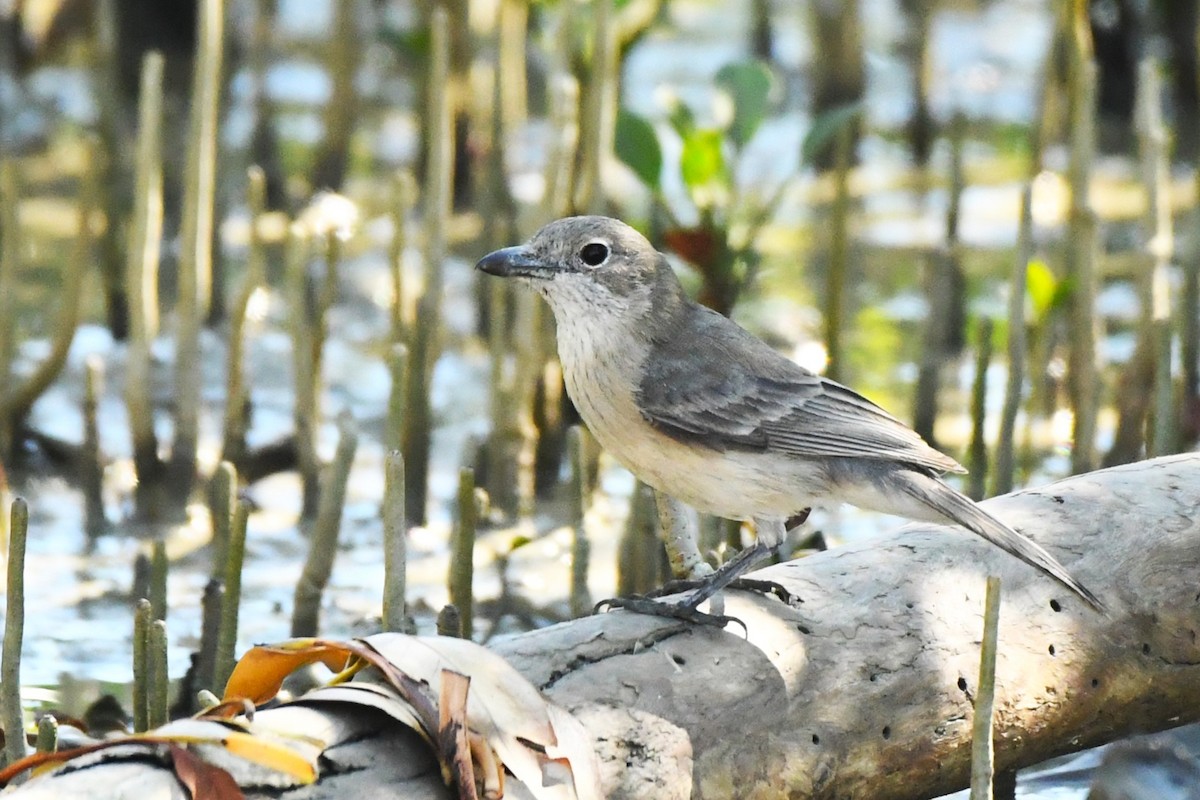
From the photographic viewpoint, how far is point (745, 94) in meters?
5.99

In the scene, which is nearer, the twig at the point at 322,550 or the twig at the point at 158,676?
the twig at the point at 158,676

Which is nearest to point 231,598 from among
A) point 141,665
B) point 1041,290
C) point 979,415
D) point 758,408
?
point 141,665

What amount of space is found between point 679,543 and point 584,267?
2.49 feet

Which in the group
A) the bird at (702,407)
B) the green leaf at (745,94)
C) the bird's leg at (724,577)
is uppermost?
the green leaf at (745,94)

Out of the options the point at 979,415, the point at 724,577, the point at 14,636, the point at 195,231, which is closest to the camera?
the point at 14,636

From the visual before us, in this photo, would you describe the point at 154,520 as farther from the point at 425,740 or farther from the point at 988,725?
the point at 988,725

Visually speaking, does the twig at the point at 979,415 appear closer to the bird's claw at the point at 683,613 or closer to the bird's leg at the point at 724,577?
the bird's leg at the point at 724,577

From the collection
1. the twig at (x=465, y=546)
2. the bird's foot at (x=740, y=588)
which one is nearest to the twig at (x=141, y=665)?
the twig at (x=465, y=546)

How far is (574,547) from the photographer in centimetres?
457

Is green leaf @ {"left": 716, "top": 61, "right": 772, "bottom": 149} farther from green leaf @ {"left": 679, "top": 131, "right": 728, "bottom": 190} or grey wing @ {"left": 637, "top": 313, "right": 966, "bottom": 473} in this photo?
grey wing @ {"left": 637, "top": 313, "right": 966, "bottom": 473}

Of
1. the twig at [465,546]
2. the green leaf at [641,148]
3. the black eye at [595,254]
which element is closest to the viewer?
the twig at [465,546]

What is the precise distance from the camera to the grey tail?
3635mm

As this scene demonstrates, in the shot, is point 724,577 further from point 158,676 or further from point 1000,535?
point 158,676

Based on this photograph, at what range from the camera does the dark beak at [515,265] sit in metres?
4.32
